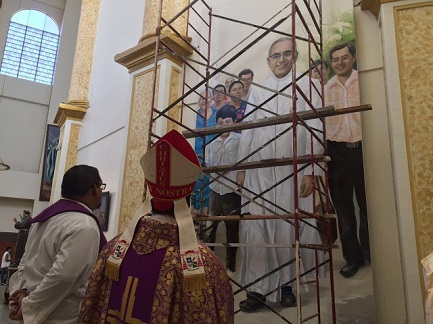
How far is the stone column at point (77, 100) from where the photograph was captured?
810 centimetres

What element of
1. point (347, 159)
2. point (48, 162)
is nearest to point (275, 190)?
point (347, 159)

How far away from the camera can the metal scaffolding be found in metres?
3.05

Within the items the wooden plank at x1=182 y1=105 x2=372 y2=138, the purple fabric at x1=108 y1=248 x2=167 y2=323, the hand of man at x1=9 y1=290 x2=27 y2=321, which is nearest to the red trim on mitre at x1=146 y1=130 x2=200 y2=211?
the purple fabric at x1=108 y1=248 x2=167 y2=323

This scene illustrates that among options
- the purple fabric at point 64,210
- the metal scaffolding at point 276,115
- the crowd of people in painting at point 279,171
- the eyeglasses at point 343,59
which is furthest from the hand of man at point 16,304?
the eyeglasses at point 343,59

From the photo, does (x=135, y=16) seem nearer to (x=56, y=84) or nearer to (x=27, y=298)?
(x=27, y=298)

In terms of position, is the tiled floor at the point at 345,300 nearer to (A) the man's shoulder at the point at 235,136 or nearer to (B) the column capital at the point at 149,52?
(A) the man's shoulder at the point at 235,136

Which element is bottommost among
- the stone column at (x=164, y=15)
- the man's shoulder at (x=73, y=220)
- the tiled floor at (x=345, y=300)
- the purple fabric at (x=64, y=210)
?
the tiled floor at (x=345, y=300)

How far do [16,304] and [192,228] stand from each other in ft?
4.27

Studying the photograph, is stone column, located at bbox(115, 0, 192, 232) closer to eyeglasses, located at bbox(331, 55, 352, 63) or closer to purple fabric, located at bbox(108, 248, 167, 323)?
eyeglasses, located at bbox(331, 55, 352, 63)

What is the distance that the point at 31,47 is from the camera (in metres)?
15.2

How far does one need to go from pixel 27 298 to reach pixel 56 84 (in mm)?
14517

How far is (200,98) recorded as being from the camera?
15.6 feet

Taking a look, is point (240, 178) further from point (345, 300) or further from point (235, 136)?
point (345, 300)

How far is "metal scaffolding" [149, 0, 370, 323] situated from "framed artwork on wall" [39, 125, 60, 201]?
9008 mm
